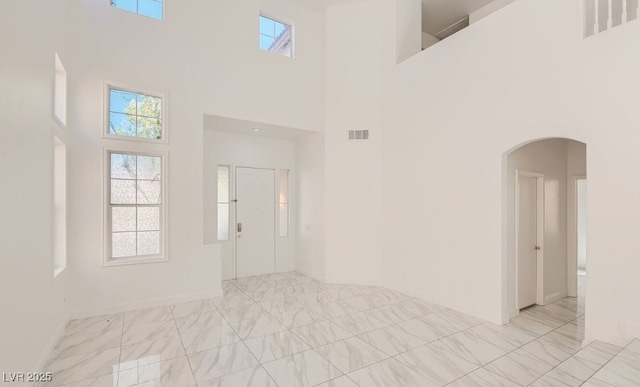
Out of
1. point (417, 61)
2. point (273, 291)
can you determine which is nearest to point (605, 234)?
point (417, 61)

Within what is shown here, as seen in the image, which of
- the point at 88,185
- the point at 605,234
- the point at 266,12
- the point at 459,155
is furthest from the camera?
the point at 266,12

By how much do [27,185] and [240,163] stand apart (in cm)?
382

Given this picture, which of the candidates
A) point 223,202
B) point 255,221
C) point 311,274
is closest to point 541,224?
point 311,274

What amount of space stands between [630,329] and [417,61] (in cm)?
427

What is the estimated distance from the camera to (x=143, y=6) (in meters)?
4.43

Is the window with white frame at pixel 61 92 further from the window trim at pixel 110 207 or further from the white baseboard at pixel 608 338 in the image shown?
the white baseboard at pixel 608 338

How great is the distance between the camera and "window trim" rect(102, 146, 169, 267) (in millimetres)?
4062

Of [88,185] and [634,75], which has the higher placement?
[634,75]

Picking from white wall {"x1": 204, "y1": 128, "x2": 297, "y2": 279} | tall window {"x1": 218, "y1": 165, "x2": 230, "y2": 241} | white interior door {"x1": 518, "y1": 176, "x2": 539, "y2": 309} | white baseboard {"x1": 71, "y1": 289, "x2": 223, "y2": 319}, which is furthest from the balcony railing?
white baseboard {"x1": 71, "y1": 289, "x2": 223, "y2": 319}

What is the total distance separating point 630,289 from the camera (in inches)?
109

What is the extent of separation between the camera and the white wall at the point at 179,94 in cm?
396

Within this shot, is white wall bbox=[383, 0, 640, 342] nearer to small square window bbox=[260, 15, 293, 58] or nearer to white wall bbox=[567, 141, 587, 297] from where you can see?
white wall bbox=[567, 141, 587, 297]

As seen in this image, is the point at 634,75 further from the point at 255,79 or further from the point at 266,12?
the point at 266,12

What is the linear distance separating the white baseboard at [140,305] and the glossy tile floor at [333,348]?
13cm
